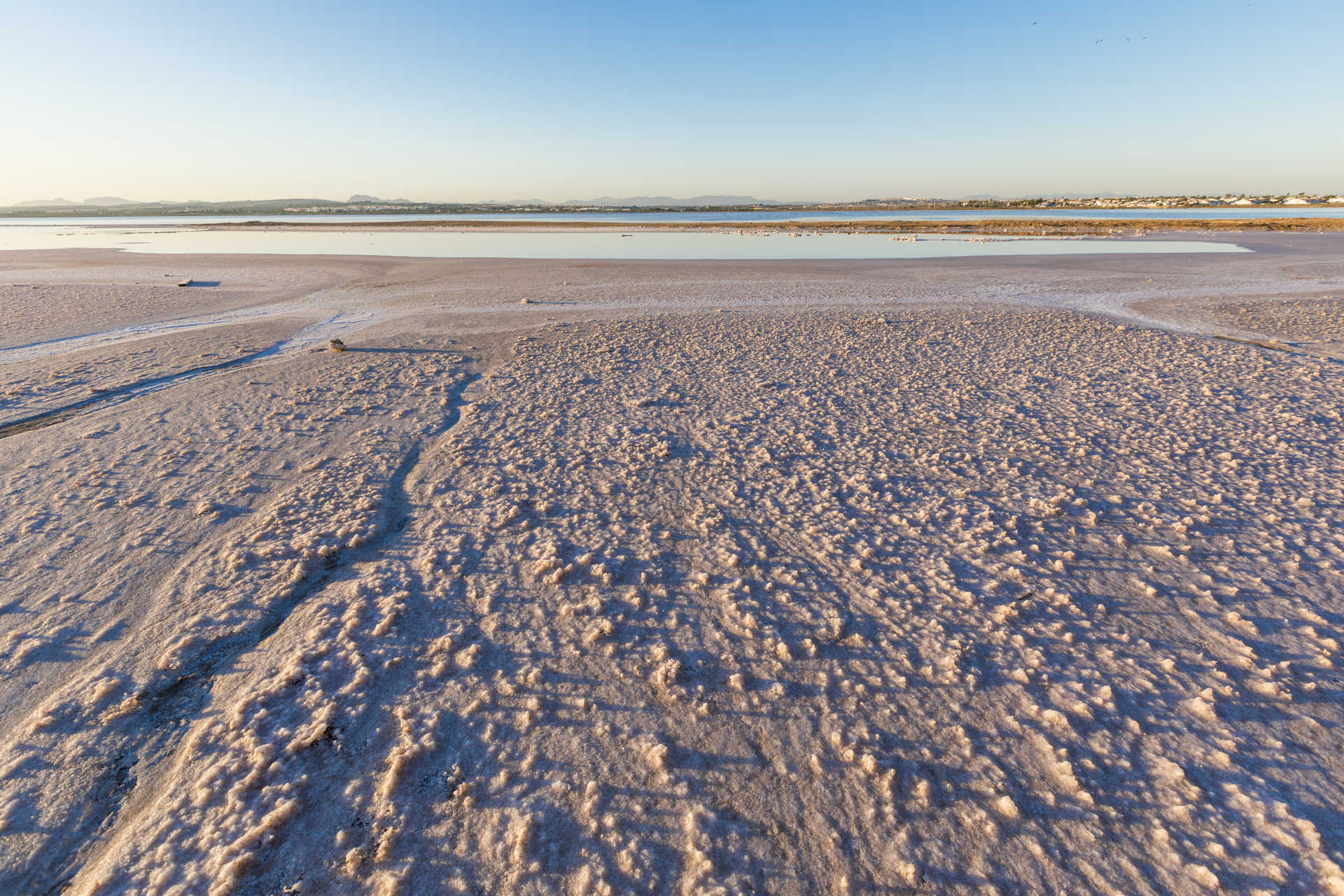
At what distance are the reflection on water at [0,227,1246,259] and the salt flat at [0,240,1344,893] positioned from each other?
2002 cm

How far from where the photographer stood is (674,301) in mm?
13391

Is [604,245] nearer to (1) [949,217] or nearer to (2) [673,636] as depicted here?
(2) [673,636]

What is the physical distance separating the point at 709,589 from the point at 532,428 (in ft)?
9.60

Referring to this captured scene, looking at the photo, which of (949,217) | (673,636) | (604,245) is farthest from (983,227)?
(673,636)

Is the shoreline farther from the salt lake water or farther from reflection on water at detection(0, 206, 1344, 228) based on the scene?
reflection on water at detection(0, 206, 1344, 228)

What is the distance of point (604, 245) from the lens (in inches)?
1249

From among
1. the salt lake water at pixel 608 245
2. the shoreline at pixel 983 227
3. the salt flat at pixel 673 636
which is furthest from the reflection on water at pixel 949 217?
the salt flat at pixel 673 636

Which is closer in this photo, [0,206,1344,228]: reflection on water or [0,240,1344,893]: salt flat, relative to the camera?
[0,240,1344,893]: salt flat

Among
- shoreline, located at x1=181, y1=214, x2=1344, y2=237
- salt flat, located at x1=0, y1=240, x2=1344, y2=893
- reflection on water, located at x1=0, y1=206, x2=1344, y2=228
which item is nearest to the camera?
salt flat, located at x1=0, y1=240, x2=1344, y2=893

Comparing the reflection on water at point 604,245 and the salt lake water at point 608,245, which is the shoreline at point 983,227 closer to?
the salt lake water at point 608,245

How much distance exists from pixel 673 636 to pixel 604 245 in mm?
31477

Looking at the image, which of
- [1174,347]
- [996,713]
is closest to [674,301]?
[1174,347]

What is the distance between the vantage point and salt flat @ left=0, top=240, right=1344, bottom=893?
77.7 inches

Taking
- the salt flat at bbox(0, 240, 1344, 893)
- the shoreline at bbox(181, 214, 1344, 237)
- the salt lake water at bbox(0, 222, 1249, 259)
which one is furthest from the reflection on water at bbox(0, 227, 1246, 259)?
the salt flat at bbox(0, 240, 1344, 893)
